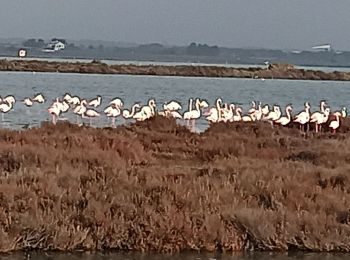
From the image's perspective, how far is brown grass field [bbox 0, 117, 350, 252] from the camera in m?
13.0

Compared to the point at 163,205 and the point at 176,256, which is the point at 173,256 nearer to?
the point at 176,256

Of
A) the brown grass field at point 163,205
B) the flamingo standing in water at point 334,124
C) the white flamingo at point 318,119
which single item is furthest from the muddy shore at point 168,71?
the brown grass field at point 163,205

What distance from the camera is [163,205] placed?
13500 millimetres

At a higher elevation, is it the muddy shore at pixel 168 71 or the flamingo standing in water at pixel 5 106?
the flamingo standing in water at pixel 5 106

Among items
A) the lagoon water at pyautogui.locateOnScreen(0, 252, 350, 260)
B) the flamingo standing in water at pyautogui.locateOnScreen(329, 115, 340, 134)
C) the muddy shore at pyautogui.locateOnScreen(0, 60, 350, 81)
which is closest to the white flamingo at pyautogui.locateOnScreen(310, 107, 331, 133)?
the flamingo standing in water at pyautogui.locateOnScreen(329, 115, 340, 134)

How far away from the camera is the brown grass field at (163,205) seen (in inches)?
511

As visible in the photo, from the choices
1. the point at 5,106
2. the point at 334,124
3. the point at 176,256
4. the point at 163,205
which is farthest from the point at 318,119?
the point at 176,256

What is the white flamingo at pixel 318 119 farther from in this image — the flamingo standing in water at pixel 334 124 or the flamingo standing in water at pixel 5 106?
the flamingo standing in water at pixel 5 106

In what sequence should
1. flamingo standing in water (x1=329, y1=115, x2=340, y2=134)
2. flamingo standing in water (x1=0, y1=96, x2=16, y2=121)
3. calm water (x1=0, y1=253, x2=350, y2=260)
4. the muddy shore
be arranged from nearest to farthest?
calm water (x1=0, y1=253, x2=350, y2=260) → flamingo standing in water (x1=329, y1=115, x2=340, y2=134) → flamingo standing in water (x1=0, y1=96, x2=16, y2=121) → the muddy shore

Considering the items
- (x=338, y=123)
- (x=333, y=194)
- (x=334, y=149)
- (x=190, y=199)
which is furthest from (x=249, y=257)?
(x=338, y=123)

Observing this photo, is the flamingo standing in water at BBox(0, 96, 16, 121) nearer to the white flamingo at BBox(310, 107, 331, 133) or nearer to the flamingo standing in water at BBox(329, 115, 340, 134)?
the white flamingo at BBox(310, 107, 331, 133)

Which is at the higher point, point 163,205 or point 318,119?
point 163,205

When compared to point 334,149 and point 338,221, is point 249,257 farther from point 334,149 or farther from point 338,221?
point 334,149

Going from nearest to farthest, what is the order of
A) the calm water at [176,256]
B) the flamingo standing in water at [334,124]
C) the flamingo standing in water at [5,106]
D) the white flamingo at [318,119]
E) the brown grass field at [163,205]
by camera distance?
the calm water at [176,256]
the brown grass field at [163,205]
the flamingo standing in water at [334,124]
the white flamingo at [318,119]
the flamingo standing in water at [5,106]
